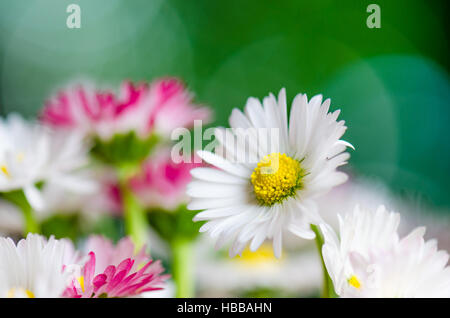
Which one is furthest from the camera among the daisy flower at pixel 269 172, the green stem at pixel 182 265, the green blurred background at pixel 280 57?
the green blurred background at pixel 280 57

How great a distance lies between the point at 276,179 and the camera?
0.18 metres

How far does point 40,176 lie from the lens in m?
0.26

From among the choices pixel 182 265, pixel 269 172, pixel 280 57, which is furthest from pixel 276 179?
pixel 280 57

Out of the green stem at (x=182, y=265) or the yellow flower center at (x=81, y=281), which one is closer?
the yellow flower center at (x=81, y=281)

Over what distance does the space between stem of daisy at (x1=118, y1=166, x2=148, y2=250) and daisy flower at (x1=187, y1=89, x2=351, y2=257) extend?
0.29ft

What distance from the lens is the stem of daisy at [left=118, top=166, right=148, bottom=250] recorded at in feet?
0.90

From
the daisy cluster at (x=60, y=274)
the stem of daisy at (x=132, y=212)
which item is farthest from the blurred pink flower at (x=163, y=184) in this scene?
the daisy cluster at (x=60, y=274)

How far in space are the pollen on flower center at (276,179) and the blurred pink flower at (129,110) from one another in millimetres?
110

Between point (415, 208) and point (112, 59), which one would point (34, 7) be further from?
point (415, 208)

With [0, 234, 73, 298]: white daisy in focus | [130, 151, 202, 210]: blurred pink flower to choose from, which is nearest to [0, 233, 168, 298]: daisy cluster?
[0, 234, 73, 298]: white daisy in focus

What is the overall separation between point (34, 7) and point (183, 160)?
19cm

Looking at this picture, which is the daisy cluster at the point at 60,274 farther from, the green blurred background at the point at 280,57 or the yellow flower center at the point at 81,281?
the green blurred background at the point at 280,57

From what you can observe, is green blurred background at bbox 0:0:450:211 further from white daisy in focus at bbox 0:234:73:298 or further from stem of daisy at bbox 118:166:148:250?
white daisy in focus at bbox 0:234:73:298

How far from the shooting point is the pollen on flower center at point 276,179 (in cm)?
18
